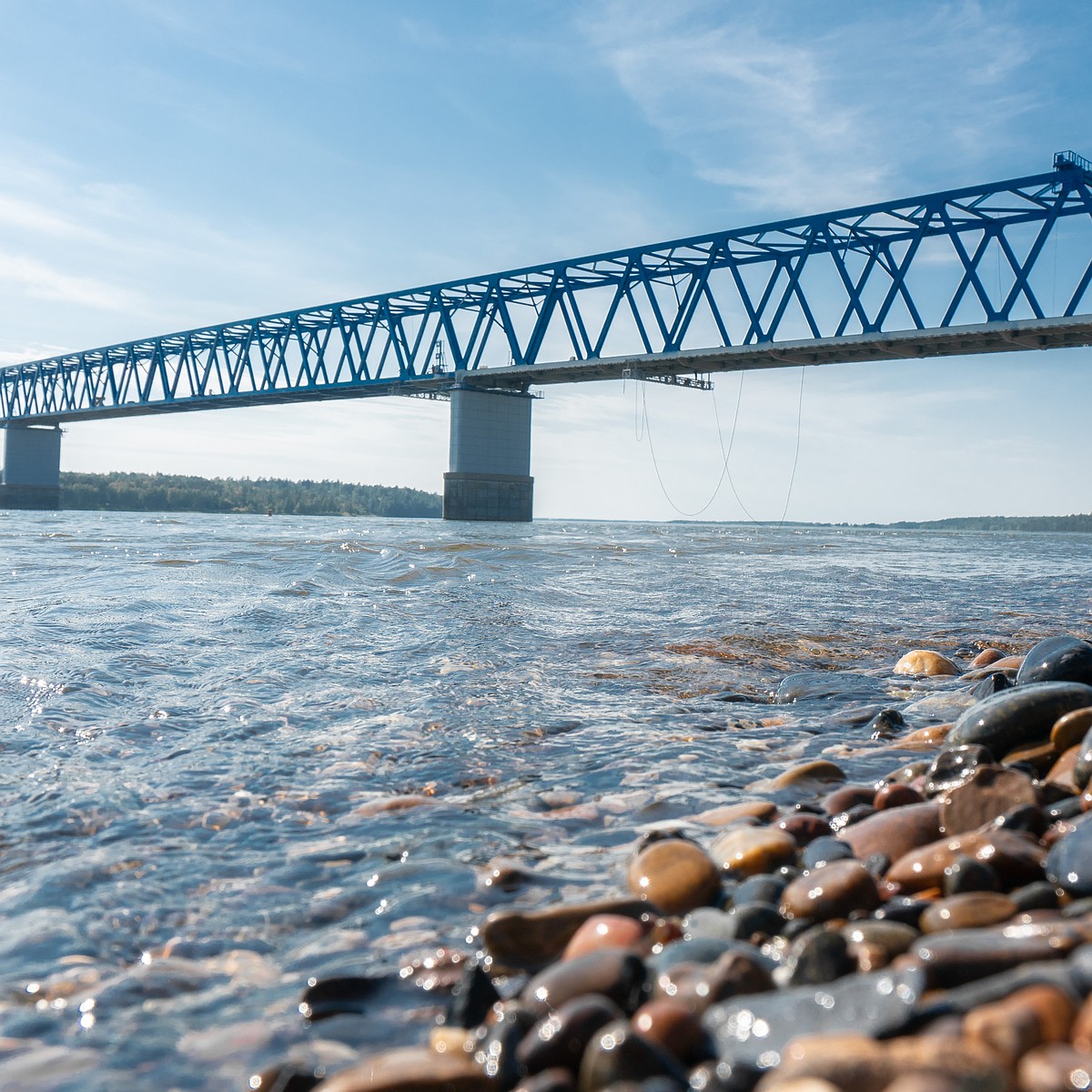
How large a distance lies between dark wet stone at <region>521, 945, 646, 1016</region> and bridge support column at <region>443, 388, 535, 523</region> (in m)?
58.3

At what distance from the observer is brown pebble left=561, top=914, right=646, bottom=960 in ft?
8.16

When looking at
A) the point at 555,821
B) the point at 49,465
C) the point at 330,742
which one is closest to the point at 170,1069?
the point at 555,821

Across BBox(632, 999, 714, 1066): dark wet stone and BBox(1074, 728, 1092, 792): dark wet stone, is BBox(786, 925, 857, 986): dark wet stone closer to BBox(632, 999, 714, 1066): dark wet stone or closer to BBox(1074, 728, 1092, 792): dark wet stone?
BBox(632, 999, 714, 1066): dark wet stone

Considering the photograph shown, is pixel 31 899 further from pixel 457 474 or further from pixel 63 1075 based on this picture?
pixel 457 474

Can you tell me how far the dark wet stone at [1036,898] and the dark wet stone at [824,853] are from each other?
2.16ft

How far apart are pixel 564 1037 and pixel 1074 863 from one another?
1531 mm

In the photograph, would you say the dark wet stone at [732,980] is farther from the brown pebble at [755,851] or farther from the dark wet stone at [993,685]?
the dark wet stone at [993,685]

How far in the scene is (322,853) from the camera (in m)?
3.53

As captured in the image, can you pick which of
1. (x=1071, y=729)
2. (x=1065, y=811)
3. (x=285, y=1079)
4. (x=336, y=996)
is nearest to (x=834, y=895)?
(x=1065, y=811)

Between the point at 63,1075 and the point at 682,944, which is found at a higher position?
the point at 682,944

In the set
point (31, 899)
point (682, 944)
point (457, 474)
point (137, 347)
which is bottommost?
point (31, 899)

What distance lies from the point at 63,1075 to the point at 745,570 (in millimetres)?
19530

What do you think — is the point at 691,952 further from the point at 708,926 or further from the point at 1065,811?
the point at 1065,811

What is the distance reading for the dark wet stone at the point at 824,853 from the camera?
2984mm
